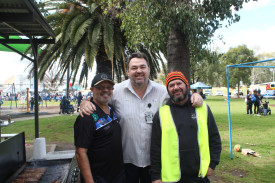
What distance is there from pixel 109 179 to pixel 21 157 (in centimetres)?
225

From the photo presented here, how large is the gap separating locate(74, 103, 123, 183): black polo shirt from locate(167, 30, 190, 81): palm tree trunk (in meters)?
4.05

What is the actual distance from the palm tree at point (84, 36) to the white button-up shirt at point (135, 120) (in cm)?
683

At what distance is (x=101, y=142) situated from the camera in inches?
90.4

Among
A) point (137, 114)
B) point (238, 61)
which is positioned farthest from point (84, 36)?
point (238, 61)

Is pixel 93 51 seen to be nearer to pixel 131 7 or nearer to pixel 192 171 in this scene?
pixel 131 7

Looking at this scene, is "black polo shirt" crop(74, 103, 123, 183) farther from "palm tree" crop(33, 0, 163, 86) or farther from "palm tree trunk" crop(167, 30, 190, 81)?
"palm tree" crop(33, 0, 163, 86)

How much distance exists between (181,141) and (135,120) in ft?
1.91

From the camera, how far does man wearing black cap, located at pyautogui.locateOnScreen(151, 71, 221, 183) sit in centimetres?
225

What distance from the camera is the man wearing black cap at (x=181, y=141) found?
225 cm

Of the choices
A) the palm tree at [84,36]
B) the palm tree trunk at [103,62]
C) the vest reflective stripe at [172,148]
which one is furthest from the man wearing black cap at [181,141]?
the palm tree trunk at [103,62]

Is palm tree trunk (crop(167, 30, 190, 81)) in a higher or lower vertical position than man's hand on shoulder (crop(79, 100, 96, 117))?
higher

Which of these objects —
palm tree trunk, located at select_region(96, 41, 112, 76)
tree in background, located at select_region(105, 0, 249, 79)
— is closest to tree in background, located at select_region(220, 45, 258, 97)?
palm tree trunk, located at select_region(96, 41, 112, 76)

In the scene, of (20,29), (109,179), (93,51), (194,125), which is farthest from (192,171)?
(93,51)

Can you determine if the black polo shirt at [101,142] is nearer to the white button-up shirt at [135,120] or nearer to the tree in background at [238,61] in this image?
the white button-up shirt at [135,120]
